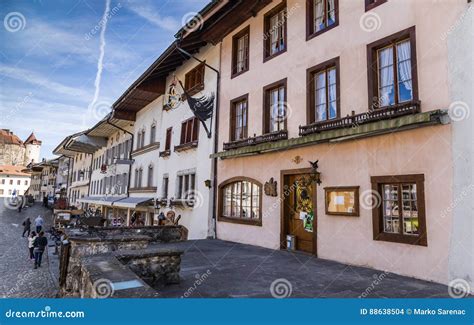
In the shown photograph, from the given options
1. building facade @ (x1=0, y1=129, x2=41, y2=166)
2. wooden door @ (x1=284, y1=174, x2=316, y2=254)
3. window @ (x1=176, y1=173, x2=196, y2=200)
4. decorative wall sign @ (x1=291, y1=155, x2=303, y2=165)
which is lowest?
wooden door @ (x1=284, y1=174, x2=316, y2=254)

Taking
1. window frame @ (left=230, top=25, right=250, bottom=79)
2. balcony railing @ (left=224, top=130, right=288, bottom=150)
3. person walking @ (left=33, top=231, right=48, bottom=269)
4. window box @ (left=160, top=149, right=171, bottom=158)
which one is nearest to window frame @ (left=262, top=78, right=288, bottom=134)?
balcony railing @ (left=224, top=130, right=288, bottom=150)

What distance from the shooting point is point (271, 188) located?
11.3 m

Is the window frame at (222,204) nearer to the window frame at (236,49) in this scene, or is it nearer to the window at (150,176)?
the window frame at (236,49)

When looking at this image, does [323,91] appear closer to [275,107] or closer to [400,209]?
[275,107]

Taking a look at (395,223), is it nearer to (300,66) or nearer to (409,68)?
(409,68)

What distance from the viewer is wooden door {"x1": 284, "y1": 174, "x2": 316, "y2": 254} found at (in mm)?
9961

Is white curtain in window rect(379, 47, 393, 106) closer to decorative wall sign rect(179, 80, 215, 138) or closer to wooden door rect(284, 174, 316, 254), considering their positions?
wooden door rect(284, 174, 316, 254)

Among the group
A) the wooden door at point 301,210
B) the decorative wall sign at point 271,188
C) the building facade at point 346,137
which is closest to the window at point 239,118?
the building facade at point 346,137

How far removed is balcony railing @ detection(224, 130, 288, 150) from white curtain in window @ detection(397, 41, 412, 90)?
3890 millimetres

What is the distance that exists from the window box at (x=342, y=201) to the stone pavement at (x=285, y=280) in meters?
1.34

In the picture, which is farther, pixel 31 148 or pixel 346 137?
pixel 31 148

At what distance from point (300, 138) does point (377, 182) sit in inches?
102

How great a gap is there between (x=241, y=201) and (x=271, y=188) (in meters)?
2.12

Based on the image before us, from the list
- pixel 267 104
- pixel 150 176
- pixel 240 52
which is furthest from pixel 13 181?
pixel 267 104
